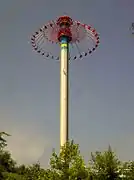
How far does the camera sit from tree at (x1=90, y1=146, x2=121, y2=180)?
32.5m

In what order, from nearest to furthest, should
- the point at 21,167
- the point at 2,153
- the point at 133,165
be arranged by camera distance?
the point at 133,165 < the point at 2,153 < the point at 21,167

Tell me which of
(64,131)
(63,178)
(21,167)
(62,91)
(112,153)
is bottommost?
(63,178)

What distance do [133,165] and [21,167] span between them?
33.5 m

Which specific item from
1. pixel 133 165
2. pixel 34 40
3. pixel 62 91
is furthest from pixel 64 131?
pixel 133 165

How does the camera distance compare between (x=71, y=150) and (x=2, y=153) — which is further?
(x=2, y=153)

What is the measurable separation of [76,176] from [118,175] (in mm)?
3386

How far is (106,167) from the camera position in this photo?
33.0m

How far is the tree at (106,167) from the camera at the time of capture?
107 feet

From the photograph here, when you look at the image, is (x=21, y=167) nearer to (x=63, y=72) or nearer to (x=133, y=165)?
(x=63, y=72)

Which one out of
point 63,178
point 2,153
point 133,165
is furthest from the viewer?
point 2,153

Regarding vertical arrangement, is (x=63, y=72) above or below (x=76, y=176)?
above

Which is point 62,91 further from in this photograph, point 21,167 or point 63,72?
point 21,167

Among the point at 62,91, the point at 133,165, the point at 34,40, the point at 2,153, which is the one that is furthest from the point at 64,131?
the point at 133,165

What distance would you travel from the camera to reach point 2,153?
5794 cm
